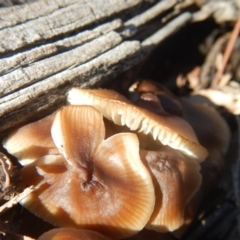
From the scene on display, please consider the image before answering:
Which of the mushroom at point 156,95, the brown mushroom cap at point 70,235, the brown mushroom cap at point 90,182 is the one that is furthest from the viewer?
the mushroom at point 156,95

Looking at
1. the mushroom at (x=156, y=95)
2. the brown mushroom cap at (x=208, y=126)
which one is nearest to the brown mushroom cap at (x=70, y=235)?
the mushroom at (x=156, y=95)

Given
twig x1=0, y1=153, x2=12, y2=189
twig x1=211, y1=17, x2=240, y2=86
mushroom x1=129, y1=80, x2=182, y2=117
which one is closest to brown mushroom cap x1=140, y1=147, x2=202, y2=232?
mushroom x1=129, y1=80, x2=182, y2=117

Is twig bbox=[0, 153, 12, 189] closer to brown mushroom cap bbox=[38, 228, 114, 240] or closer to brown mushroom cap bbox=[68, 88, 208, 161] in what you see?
brown mushroom cap bbox=[38, 228, 114, 240]

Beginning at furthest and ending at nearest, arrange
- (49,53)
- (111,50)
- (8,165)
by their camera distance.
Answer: (111,50), (49,53), (8,165)

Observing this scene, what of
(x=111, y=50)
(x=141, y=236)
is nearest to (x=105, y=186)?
(x=141, y=236)

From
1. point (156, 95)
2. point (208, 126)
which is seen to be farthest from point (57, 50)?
point (208, 126)

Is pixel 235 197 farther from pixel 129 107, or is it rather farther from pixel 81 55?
pixel 81 55

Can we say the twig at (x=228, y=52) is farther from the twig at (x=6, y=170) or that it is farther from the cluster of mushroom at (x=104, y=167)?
the twig at (x=6, y=170)
